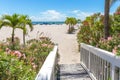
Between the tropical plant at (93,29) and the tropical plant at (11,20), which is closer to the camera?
the tropical plant at (93,29)

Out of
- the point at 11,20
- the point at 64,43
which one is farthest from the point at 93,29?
the point at 64,43

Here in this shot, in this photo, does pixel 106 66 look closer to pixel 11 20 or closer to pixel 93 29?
pixel 93 29

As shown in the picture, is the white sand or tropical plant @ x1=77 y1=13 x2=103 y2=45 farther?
the white sand

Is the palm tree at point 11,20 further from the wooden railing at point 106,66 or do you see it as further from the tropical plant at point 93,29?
the wooden railing at point 106,66

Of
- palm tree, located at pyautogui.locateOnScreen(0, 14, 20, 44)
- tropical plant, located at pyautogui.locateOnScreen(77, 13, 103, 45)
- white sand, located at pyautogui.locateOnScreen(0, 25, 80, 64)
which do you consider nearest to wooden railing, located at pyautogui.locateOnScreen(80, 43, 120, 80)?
tropical plant, located at pyautogui.locateOnScreen(77, 13, 103, 45)

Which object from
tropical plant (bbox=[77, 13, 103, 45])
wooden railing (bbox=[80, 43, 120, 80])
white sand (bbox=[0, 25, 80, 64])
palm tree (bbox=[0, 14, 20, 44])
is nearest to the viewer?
wooden railing (bbox=[80, 43, 120, 80])

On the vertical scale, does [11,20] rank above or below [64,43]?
above

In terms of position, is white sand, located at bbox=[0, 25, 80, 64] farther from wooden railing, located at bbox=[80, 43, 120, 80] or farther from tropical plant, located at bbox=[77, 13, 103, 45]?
wooden railing, located at bbox=[80, 43, 120, 80]

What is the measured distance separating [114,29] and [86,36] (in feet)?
20.3

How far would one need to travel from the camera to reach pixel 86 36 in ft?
66.1

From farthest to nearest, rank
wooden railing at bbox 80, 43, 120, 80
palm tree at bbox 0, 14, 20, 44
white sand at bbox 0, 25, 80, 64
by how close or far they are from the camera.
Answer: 1. white sand at bbox 0, 25, 80, 64
2. palm tree at bbox 0, 14, 20, 44
3. wooden railing at bbox 80, 43, 120, 80

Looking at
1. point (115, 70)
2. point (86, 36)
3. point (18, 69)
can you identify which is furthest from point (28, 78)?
point (86, 36)

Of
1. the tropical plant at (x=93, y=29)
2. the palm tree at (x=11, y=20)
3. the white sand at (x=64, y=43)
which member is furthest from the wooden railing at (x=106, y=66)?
the palm tree at (x=11, y=20)

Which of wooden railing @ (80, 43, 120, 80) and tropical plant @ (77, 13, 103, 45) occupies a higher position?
tropical plant @ (77, 13, 103, 45)
